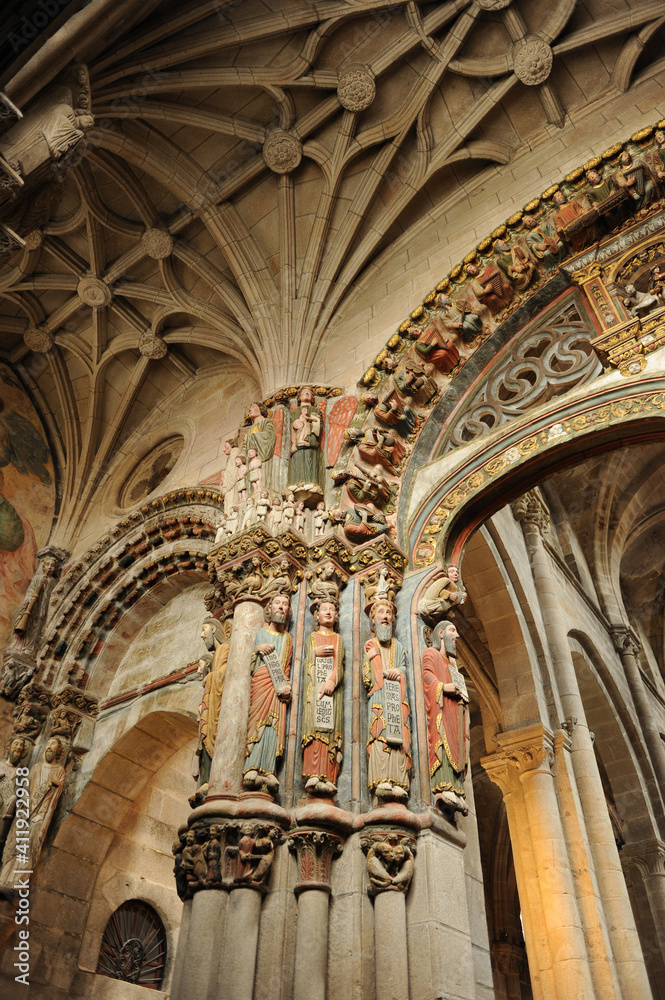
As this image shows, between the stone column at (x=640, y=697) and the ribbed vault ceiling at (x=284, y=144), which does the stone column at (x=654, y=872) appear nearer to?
the stone column at (x=640, y=697)

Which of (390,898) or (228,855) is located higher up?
(228,855)

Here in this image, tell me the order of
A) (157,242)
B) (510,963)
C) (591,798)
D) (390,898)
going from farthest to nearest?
1. (510,963)
2. (157,242)
3. (591,798)
4. (390,898)

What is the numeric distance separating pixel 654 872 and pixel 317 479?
24.4 feet

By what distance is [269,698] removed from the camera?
5480 millimetres

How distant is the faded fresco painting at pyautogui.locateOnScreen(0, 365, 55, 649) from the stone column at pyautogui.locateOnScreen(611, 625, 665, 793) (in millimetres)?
8926

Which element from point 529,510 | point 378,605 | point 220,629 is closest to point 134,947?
point 220,629

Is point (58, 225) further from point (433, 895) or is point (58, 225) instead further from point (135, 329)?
point (433, 895)

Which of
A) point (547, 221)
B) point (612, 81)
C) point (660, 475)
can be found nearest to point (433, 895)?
point (547, 221)

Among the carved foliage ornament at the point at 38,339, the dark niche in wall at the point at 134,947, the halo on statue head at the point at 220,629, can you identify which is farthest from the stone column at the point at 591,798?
the carved foliage ornament at the point at 38,339

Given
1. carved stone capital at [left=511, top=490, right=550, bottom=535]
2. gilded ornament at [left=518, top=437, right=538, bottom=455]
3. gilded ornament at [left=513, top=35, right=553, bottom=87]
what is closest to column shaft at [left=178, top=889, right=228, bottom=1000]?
gilded ornament at [left=518, top=437, right=538, bottom=455]

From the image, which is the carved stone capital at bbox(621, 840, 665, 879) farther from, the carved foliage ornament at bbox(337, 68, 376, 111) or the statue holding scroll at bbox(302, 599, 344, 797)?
the carved foliage ornament at bbox(337, 68, 376, 111)

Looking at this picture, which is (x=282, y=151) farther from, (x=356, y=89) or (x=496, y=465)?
(x=496, y=465)

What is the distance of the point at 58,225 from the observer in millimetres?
9898

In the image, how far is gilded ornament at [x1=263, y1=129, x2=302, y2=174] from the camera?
29.7ft
